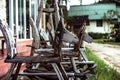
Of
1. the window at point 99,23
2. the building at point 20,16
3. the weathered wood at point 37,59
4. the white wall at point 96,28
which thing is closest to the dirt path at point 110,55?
the building at point 20,16

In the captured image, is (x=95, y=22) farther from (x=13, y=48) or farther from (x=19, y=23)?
(x=13, y=48)

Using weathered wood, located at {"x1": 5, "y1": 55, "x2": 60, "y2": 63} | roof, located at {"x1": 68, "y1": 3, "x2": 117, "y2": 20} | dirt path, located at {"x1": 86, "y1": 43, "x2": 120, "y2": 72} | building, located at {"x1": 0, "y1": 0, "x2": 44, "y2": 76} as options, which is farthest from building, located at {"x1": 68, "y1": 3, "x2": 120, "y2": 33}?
weathered wood, located at {"x1": 5, "y1": 55, "x2": 60, "y2": 63}

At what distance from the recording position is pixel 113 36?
104 feet

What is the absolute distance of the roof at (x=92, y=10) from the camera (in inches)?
1726

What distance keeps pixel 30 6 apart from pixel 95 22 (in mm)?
32004

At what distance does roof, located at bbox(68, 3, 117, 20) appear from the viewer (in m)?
43.8

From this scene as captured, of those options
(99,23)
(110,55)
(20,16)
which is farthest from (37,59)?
(99,23)

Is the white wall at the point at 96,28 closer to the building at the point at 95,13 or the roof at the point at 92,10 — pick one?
the building at the point at 95,13

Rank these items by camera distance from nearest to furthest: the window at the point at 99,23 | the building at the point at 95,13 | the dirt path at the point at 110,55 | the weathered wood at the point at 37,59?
the weathered wood at the point at 37,59 → the dirt path at the point at 110,55 → the building at the point at 95,13 → the window at the point at 99,23

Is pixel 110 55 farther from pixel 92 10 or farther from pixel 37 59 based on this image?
pixel 92 10

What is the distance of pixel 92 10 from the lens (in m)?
44.6

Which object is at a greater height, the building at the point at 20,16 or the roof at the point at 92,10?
→ the building at the point at 20,16

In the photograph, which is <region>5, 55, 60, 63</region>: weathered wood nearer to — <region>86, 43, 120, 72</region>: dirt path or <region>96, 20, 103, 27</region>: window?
<region>86, 43, 120, 72</region>: dirt path

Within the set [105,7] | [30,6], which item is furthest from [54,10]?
[105,7]
